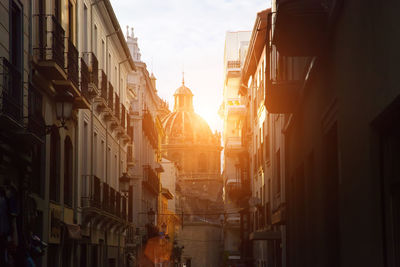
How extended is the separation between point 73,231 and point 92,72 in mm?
5184

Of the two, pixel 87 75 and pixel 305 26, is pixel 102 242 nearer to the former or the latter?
pixel 87 75

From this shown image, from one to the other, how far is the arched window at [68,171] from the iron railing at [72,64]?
2.08 m

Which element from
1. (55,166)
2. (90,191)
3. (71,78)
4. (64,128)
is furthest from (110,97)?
(64,128)

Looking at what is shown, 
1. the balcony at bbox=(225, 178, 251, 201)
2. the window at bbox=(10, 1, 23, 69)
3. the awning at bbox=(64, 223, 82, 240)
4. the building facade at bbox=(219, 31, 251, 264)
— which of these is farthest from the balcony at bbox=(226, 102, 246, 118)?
the window at bbox=(10, 1, 23, 69)

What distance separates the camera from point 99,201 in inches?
960

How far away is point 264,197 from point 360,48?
Result: 2799 cm

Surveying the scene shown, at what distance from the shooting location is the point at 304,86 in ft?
47.3

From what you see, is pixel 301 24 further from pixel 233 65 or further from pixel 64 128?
pixel 233 65

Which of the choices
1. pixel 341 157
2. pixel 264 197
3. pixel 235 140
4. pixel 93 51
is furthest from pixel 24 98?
pixel 235 140

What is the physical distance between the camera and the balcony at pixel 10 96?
476 inches

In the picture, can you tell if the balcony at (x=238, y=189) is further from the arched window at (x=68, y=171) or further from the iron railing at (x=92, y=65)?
the arched window at (x=68, y=171)

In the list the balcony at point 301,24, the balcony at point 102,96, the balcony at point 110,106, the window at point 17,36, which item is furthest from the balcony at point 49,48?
the balcony at point 110,106

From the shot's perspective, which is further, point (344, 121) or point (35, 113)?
point (35, 113)

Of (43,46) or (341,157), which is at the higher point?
(43,46)
